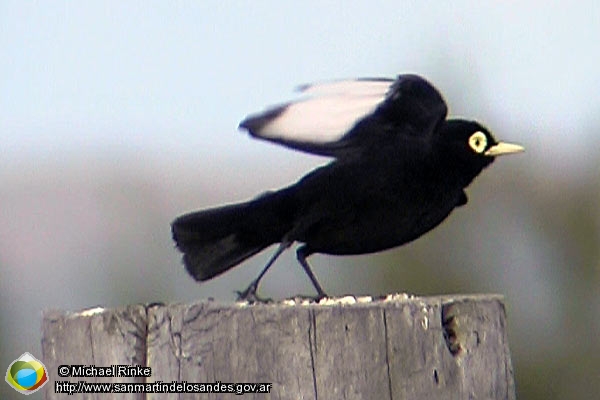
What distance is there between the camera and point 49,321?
880 mm

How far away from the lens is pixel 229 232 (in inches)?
40.8

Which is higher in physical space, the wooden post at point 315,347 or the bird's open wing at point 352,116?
the bird's open wing at point 352,116

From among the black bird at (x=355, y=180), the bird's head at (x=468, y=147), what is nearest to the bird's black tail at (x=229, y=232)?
the black bird at (x=355, y=180)

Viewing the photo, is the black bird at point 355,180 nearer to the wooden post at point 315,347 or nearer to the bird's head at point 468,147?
the bird's head at point 468,147

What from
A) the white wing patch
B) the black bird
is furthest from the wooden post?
the white wing patch

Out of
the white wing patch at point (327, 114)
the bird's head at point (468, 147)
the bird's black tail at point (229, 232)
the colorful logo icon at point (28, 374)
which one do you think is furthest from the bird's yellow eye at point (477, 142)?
the colorful logo icon at point (28, 374)

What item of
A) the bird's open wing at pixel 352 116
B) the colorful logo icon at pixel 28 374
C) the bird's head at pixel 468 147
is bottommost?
the colorful logo icon at pixel 28 374

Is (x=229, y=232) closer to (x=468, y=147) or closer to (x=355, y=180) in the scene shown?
(x=355, y=180)

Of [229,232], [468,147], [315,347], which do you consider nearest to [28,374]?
[229,232]

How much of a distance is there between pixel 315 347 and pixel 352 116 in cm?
34

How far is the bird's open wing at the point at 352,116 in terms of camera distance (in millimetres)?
1060

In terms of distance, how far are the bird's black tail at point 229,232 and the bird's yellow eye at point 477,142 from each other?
0.21 metres

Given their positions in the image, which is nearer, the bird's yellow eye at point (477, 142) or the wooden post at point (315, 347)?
the wooden post at point (315, 347)

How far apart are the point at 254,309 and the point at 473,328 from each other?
0.19m
